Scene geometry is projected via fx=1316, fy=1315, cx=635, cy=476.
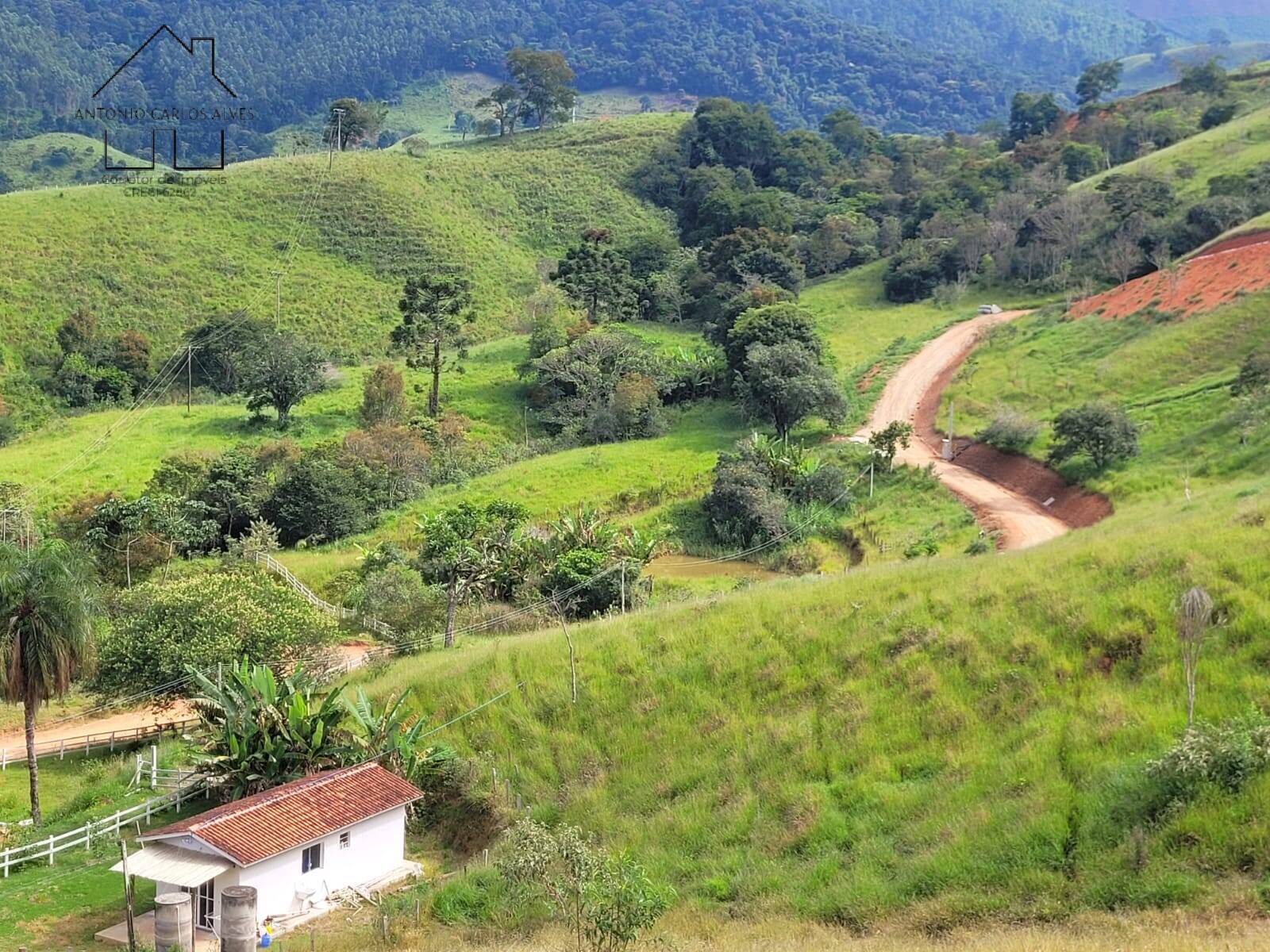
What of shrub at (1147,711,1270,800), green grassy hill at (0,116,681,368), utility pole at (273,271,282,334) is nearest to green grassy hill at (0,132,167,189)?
green grassy hill at (0,116,681,368)

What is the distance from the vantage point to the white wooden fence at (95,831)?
2186 centimetres

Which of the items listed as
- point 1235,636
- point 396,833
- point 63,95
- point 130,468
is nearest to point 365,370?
point 130,468

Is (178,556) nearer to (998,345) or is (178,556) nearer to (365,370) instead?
(365,370)

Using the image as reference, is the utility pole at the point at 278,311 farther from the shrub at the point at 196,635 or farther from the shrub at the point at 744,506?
the shrub at the point at 196,635

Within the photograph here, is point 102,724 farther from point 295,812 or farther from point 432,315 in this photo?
point 432,315

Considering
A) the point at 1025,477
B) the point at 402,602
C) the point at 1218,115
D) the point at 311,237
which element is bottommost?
the point at 402,602

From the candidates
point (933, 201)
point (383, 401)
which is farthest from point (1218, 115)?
point (383, 401)

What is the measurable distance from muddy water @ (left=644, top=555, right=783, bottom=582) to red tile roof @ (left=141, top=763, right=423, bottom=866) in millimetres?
17229

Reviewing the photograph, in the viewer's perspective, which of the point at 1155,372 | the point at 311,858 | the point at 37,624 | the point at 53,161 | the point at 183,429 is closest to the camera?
the point at 311,858

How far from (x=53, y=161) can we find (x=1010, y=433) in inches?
4890

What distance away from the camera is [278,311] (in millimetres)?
71625

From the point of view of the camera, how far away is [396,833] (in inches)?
852

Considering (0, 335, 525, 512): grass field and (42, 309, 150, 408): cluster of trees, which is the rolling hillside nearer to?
(0, 335, 525, 512): grass field

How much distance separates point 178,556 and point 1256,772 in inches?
1354
